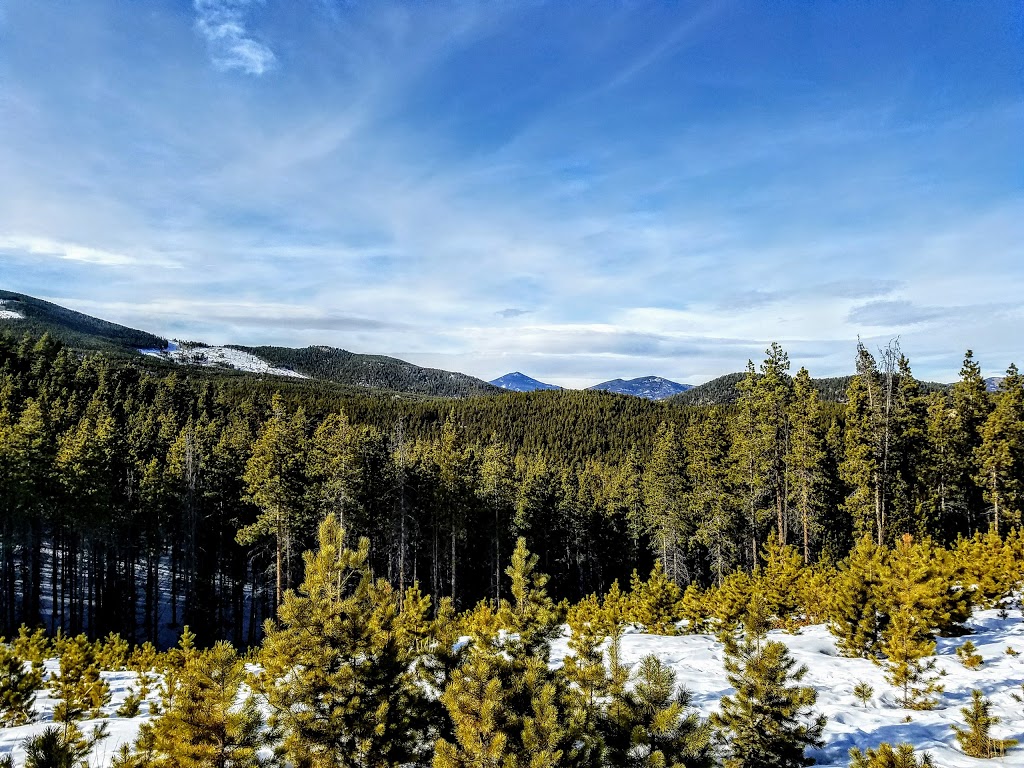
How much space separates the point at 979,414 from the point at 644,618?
33.7 m

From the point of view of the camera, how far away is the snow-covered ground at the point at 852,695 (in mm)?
9969

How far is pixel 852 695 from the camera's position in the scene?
12398mm

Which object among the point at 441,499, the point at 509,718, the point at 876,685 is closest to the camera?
the point at 509,718

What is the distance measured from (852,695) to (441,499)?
27388 millimetres

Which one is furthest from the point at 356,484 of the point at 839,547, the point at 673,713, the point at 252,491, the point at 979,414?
the point at 979,414

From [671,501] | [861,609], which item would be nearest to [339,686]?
[861,609]

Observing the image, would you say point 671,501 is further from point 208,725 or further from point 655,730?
point 208,725

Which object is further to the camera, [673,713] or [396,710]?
[396,710]

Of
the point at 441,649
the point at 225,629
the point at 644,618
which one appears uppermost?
the point at 441,649

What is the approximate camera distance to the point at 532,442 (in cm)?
10819

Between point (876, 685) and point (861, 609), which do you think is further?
point (861, 609)

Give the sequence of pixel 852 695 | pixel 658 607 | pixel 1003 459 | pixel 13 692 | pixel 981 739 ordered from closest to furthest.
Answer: pixel 981 739 < pixel 13 692 < pixel 852 695 < pixel 658 607 < pixel 1003 459

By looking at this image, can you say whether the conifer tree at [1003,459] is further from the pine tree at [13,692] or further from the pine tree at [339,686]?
the pine tree at [13,692]

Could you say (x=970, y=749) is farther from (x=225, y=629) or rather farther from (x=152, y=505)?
(x=225, y=629)
